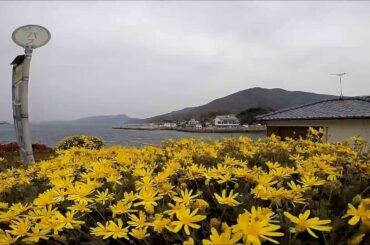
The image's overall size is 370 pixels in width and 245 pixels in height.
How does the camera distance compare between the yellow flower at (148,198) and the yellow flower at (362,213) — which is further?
the yellow flower at (148,198)

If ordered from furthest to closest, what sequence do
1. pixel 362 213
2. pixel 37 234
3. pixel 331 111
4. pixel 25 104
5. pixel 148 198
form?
1. pixel 331 111
2. pixel 25 104
3. pixel 148 198
4. pixel 37 234
5. pixel 362 213

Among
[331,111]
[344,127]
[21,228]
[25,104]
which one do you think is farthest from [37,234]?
[331,111]

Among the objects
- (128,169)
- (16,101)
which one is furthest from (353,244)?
(16,101)

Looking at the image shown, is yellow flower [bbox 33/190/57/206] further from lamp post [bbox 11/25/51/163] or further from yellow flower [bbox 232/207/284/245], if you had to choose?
lamp post [bbox 11/25/51/163]

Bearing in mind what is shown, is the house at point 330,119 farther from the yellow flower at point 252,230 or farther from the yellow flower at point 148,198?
the yellow flower at point 252,230

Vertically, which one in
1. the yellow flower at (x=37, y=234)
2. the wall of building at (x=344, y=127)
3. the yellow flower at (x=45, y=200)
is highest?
the yellow flower at (x=45, y=200)

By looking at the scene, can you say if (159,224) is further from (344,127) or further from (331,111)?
(331,111)

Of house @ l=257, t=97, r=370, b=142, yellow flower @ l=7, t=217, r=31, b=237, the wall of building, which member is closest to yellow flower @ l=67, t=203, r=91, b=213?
yellow flower @ l=7, t=217, r=31, b=237

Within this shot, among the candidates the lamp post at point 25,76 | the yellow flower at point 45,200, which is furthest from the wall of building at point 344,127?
the yellow flower at point 45,200

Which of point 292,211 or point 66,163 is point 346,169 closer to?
point 292,211

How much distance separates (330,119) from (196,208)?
45.3ft

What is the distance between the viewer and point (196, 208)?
127cm

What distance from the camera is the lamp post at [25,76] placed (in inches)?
289

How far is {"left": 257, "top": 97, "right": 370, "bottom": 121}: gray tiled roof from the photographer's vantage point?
529 inches
